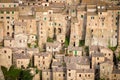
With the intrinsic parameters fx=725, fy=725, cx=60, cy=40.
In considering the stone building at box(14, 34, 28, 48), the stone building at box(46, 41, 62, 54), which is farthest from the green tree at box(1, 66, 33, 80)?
the stone building at box(46, 41, 62, 54)

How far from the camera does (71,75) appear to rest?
99.8 metres

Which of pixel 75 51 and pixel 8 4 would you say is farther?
pixel 8 4

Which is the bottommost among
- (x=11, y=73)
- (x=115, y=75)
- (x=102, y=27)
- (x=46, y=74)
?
(x=115, y=75)

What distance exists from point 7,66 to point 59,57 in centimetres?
763

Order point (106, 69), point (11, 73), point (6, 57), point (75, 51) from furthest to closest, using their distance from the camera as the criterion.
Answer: point (75, 51), point (6, 57), point (11, 73), point (106, 69)

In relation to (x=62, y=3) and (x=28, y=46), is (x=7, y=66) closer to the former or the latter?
(x=28, y=46)

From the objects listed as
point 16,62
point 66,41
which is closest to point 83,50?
point 66,41

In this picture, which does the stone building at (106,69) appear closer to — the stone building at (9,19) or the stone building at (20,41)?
the stone building at (20,41)

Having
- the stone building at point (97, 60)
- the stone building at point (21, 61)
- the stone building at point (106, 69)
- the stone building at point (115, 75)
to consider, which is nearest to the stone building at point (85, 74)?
the stone building at point (106, 69)

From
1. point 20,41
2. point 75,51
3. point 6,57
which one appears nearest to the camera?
point 6,57

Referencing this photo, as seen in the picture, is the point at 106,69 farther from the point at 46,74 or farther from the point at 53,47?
the point at 53,47

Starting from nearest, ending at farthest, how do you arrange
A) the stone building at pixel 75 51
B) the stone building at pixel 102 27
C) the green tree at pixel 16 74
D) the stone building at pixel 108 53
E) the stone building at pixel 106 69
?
the green tree at pixel 16 74 → the stone building at pixel 106 69 → the stone building at pixel 108 53 → the stone building at pixel 75 51 → the stone building at pixel 102 27

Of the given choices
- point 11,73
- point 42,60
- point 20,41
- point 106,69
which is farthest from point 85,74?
point 20,41

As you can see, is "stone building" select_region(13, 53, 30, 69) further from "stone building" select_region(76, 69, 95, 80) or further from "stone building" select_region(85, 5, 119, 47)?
"stone building" select_region(85, 5, 119, 47)
